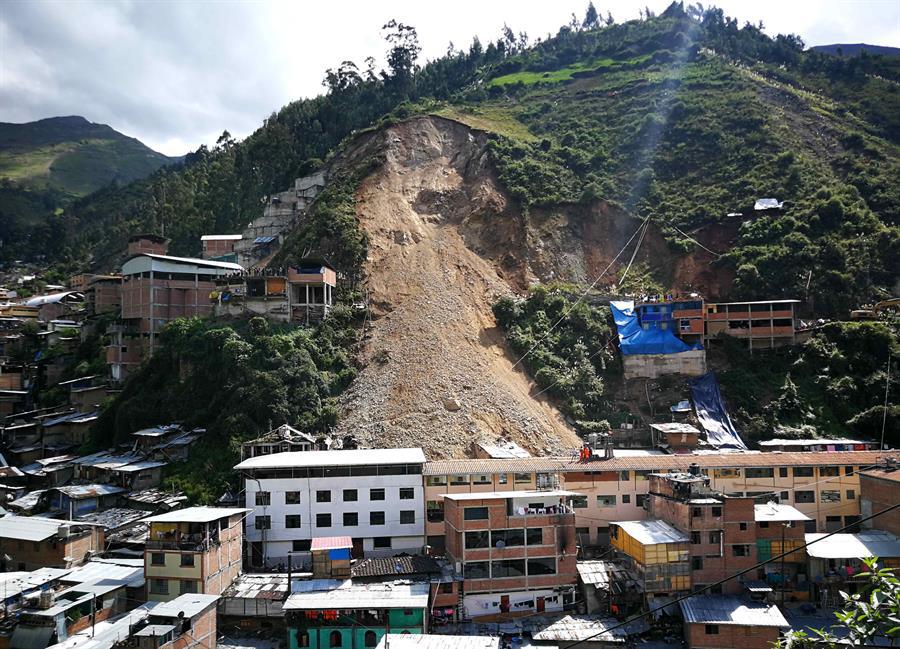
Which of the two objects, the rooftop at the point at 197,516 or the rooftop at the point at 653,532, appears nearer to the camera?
the rooftop at the point at 197,516

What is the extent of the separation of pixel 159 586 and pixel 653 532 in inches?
748

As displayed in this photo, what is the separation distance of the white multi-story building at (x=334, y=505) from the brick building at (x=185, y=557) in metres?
4.14

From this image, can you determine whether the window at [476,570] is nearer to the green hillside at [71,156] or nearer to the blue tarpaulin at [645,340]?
the blue tarpaulin at [645,340]

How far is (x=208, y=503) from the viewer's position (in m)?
32.4

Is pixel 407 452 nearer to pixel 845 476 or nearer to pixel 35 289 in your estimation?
pixel 845 476

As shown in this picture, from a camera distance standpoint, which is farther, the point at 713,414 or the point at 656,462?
the point at 713,414

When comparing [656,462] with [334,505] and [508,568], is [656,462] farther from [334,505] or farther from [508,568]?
[334,505]

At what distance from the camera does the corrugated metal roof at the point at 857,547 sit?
2656cm

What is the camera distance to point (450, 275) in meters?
51.8

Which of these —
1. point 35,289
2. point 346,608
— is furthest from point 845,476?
point 35,289

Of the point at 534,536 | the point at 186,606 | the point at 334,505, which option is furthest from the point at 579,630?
the point at 186,606

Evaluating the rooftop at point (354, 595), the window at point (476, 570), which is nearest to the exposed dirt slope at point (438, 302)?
the window at point (476, 570)

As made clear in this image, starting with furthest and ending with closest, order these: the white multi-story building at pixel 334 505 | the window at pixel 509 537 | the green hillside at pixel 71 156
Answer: the green hillside at pixel 71 156, the white multi-story building at pixel 334 505, the window at pixel 509 537

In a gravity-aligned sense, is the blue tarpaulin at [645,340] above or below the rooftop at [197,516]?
above
